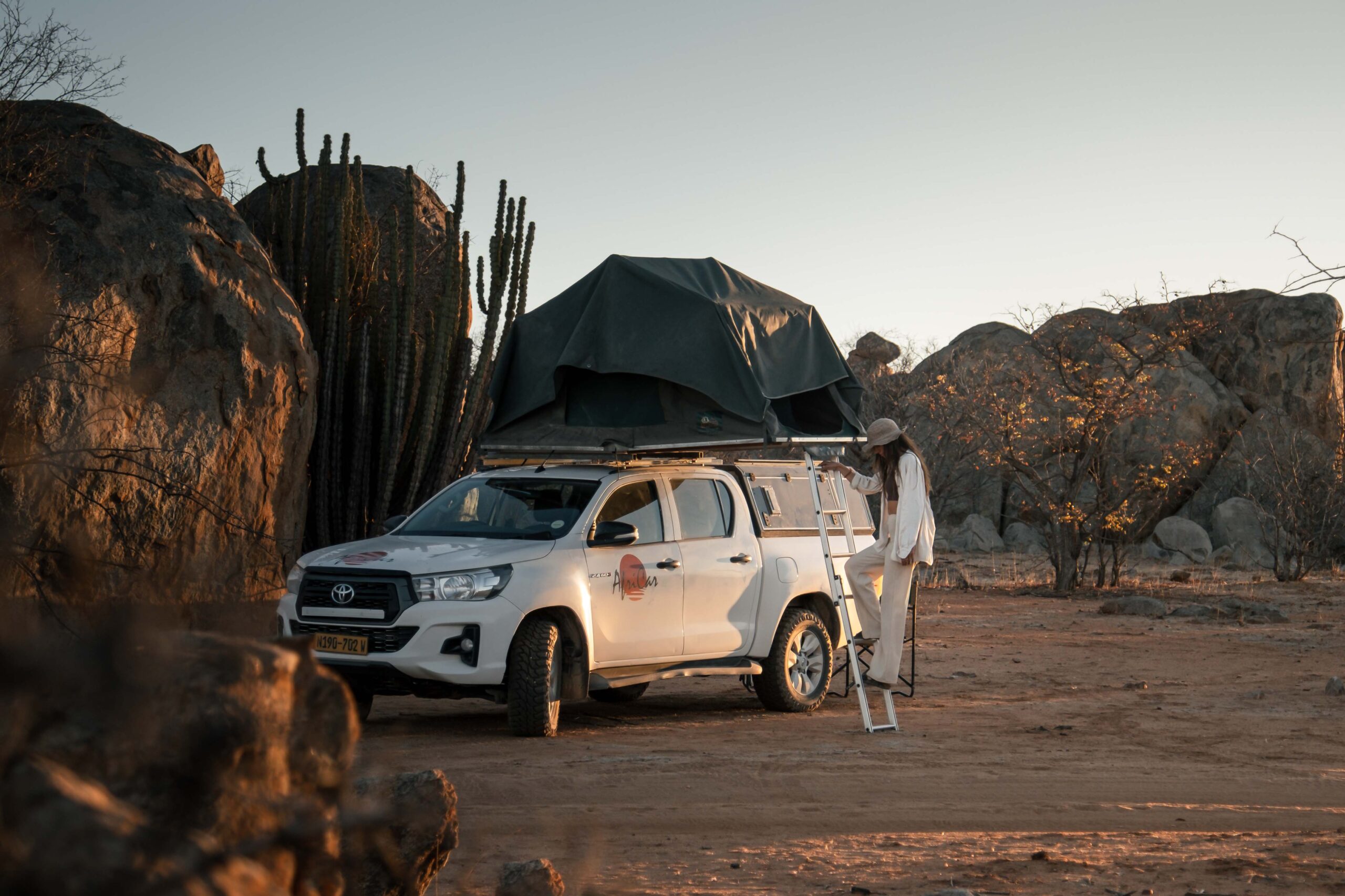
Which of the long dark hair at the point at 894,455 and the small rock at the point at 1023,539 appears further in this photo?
the small rock at the point at 1023,539

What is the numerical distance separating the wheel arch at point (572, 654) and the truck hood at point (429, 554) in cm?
47

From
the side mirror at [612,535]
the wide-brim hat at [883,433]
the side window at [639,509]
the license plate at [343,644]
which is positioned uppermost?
the wide-brim hat at [883,433]

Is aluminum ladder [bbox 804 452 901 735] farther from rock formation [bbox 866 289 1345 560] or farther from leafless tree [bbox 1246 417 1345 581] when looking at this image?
rock formation [bbox 866 289 1345 560]

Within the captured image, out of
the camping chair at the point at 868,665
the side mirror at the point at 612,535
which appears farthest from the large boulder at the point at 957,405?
the side mirror at the point at 612,535

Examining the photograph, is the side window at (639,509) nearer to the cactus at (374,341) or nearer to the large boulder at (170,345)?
the large boulder at (170,345)

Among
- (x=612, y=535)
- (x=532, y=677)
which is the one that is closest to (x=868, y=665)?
(x=612, y=535)

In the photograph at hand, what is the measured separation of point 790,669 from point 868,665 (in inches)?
100

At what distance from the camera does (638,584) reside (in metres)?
9.52

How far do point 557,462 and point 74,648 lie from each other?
26.4 ft

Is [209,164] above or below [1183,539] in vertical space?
above

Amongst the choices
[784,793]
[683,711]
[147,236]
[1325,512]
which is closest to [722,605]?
[683,711]

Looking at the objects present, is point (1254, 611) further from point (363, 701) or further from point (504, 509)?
point (363, 701)

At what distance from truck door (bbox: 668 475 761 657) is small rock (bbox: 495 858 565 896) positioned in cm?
554

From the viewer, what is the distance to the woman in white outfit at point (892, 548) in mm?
9602
